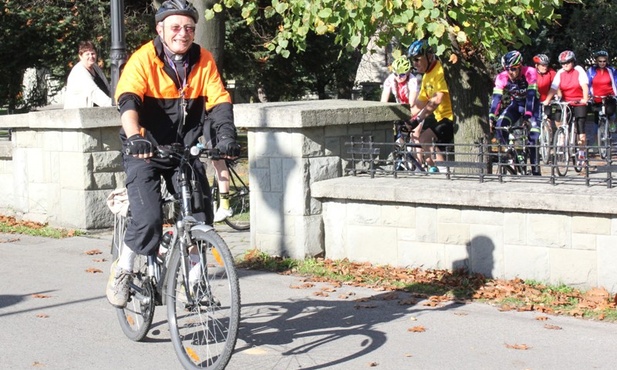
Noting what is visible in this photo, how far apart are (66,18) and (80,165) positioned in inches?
537

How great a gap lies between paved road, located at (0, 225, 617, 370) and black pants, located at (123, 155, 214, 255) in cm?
74

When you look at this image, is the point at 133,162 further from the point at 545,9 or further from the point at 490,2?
the point at 545,9

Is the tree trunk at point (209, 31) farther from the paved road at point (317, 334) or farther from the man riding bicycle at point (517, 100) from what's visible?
the paved road at point (317, 334)

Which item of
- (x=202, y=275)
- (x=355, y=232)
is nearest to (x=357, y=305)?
(x=355, y=232)

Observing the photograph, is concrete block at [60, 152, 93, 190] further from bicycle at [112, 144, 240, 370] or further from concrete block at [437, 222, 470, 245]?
bicycle at [112, 144, 240, 370]

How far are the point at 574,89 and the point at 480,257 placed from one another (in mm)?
8102

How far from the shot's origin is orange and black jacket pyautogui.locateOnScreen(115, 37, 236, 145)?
609 cm

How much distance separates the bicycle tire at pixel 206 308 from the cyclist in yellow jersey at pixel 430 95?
5.58 meters

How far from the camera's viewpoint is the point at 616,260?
762 centimetres

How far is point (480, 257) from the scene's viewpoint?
27.4 feet

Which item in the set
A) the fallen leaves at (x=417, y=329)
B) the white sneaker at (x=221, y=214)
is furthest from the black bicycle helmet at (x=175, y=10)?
the white sneaker at (x=221, y=214)

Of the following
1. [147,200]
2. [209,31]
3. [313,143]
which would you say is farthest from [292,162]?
[209,31]

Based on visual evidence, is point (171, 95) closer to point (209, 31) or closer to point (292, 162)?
point (292, 162)

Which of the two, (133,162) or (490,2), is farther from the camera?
(490,2)
